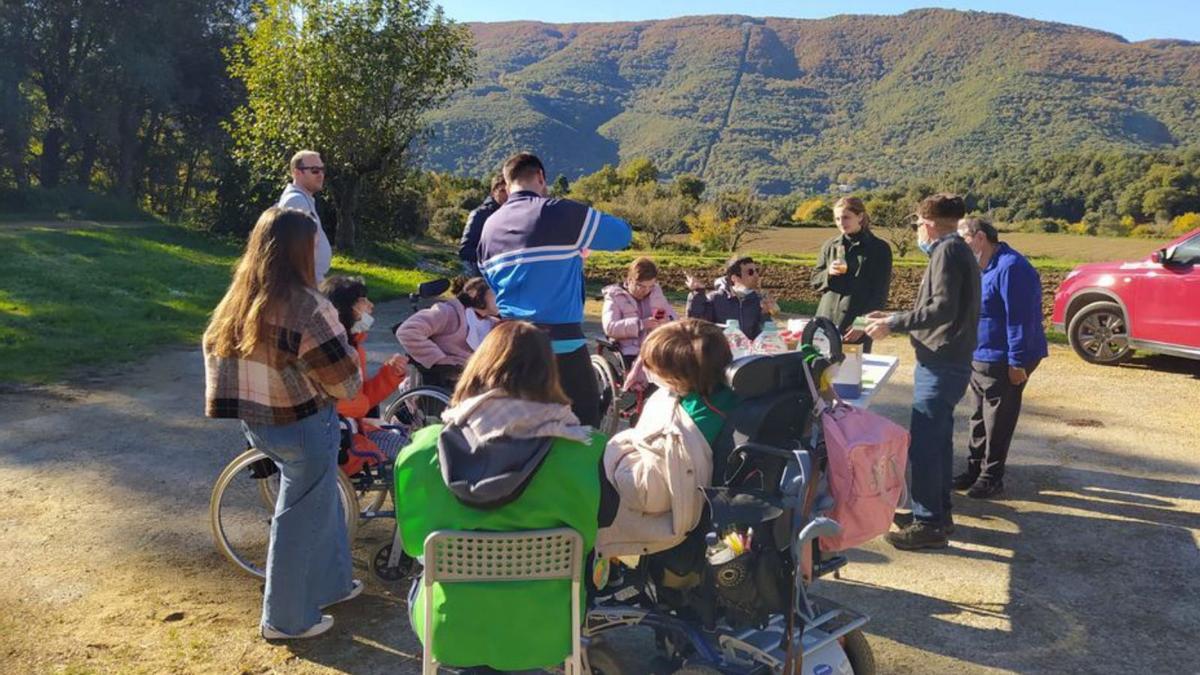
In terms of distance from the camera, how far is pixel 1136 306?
9266 mm

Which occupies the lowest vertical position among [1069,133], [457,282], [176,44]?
[457,282]

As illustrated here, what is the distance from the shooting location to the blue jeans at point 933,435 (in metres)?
4.60

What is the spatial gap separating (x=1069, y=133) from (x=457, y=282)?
11780cm

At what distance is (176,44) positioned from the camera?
82.4ft

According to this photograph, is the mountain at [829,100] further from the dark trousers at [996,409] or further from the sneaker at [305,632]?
the sneaker at [305,632]

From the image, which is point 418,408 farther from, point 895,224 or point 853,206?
point 895,224

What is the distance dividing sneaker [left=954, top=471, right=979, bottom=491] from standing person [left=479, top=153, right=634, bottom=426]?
266 cm

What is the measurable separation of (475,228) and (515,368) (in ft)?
10.0

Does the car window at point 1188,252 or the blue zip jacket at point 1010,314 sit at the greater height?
the car window at point 1188,252

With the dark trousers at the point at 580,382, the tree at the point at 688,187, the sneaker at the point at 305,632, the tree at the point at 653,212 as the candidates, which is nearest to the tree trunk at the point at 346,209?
the tree at the point at 653,212

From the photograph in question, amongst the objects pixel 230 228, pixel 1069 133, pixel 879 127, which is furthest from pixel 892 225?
→ pixel 879 127

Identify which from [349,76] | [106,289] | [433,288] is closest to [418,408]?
[433,288]

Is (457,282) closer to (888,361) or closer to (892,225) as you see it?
(888,361)

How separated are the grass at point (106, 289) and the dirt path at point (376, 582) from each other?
2.27m
